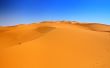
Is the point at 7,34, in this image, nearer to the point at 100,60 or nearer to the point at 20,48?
the point at 20,48

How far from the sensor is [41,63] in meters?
6.57

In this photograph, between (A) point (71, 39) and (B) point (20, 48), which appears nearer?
(B) point (20, 48)

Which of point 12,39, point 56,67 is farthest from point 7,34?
point 56,67

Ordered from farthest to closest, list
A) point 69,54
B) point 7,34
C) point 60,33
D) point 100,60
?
point 7,34 → point 60,33 → point 69,54 → point 100,60

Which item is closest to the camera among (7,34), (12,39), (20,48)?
(20,48)

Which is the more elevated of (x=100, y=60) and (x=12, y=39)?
(x=12, y=39)

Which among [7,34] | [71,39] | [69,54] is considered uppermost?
[7,34]

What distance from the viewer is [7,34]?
11.8m

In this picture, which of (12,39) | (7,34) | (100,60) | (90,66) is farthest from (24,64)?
(7,34)

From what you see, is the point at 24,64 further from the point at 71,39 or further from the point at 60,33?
the point at 60,33

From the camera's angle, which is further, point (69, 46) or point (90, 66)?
point (69, 46)

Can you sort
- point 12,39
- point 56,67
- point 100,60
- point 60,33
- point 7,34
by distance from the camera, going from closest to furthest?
point 56,67 → point 100,60 → point 60,33 → point 12,39 → point 7,34

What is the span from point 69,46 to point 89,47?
0.83 metres

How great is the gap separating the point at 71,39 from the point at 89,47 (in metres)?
1.17
